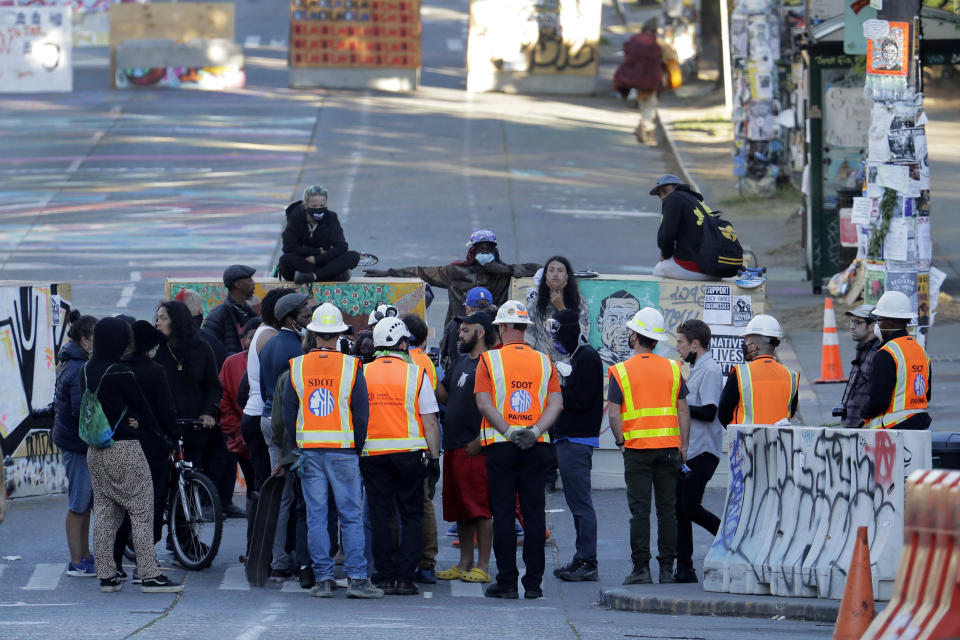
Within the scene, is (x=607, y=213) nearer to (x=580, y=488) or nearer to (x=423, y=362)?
(x=580, y=488)

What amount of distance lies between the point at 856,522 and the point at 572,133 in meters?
22.8

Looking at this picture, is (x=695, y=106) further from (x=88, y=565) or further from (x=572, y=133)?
A: (x=88, y=565)

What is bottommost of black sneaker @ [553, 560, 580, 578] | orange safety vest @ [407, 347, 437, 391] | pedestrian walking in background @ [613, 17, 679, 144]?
black sneaker @ [553, 560, 580, 578]

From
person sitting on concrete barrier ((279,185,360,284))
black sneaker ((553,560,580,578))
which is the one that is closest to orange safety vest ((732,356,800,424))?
black sneaker ((553,560,580,578))

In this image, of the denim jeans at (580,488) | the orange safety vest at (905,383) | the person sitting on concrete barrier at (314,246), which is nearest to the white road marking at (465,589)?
the denim jeans at (580,488)

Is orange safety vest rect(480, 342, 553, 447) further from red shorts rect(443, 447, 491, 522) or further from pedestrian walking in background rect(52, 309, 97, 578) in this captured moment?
pedestrian walking in background rect(52, 309, 97, 578)

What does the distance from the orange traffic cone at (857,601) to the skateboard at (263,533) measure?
160 inches

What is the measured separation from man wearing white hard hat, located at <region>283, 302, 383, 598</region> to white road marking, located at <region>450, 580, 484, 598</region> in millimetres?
531

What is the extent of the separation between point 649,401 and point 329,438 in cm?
207

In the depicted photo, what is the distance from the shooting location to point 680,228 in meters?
13.3

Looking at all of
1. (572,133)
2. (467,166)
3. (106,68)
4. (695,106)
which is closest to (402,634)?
(467,166)

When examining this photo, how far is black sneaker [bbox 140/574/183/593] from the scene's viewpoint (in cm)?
1012

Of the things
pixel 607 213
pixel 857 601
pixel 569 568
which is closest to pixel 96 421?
pixel 569 568

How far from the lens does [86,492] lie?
10.6 meters
